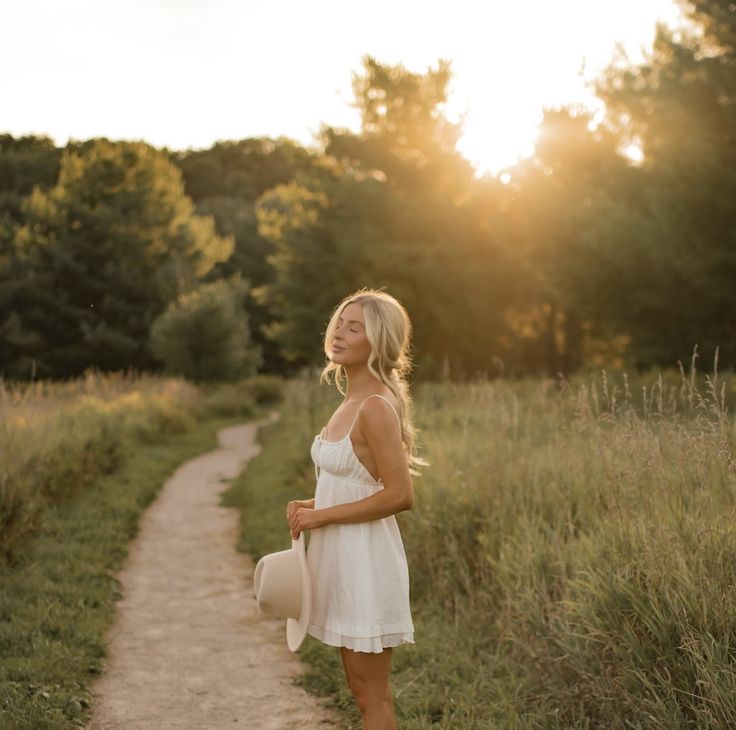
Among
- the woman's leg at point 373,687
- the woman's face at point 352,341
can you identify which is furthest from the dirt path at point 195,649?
the woman's face at point 352,341

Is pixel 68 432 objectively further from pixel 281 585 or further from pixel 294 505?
pixel 281 585

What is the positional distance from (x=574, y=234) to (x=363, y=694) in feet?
53.1

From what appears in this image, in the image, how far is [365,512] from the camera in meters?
2.91

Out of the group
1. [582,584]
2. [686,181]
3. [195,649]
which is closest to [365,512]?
[582,584]

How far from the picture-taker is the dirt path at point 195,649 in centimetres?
456

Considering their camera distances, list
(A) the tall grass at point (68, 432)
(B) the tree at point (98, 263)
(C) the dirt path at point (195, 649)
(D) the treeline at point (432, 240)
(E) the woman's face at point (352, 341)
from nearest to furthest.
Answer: (E) the woman's face at point (352, 341)
(C) the dirt path at point (195, 649)
(A) the tall grass at point (68, 432)
(D) the treeline at point (432, 240)
(B) the tree at point (98, 263)

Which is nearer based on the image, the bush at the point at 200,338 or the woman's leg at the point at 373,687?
the woman's leg at the point at 373,687

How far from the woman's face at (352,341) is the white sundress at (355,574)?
0.16 meters

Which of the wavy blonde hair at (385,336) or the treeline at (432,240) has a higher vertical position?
the treeline at (432,240)

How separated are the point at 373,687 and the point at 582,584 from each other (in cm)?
162

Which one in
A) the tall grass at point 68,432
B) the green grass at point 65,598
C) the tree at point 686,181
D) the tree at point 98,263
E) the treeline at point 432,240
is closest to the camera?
the green grass at point 65,598

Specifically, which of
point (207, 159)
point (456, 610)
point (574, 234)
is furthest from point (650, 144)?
point (207, 159)

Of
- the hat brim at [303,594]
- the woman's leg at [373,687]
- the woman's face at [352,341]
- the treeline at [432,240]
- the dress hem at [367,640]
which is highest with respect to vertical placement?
the treeline at [432,240]

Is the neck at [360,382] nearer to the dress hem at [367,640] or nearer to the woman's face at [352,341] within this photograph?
the woman's face at [352,341]
